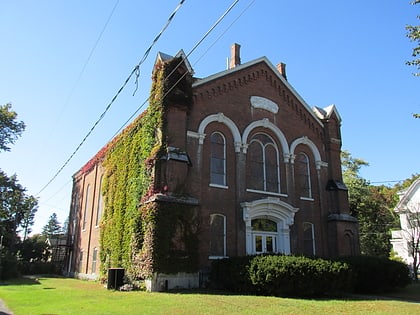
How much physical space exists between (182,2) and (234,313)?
26.5 feet

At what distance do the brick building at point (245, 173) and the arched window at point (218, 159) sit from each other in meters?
0.05

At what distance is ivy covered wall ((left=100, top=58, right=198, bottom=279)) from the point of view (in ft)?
54.6

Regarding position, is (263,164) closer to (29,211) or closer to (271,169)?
(271,169)

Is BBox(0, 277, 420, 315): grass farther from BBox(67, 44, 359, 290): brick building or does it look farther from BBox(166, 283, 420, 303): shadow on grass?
BBox(67, 44, 359, 290): brick building

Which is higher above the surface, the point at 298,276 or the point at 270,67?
the point at 270,67

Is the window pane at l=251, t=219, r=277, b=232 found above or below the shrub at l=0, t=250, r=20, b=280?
above

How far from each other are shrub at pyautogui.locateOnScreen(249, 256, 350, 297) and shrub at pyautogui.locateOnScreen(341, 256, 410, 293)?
231cm

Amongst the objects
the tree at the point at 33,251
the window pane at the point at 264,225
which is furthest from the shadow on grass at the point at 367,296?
the tree at the point at 33,251

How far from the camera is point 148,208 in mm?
17047

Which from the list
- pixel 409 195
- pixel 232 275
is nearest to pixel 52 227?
pixel 409 195

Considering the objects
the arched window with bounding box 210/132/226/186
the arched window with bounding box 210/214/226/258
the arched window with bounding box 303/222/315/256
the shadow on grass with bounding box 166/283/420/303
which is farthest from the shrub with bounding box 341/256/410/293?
the arched window with bounding box 210/132/226/186

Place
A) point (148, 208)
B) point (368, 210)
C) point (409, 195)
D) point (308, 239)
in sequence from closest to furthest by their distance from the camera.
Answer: point (148, 208) → point (308, 239) → point (409, 195) → point (368, 210)

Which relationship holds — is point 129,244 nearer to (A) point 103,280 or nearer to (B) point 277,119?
(A) point 103,280

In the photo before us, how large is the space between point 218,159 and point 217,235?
4.01 metres
